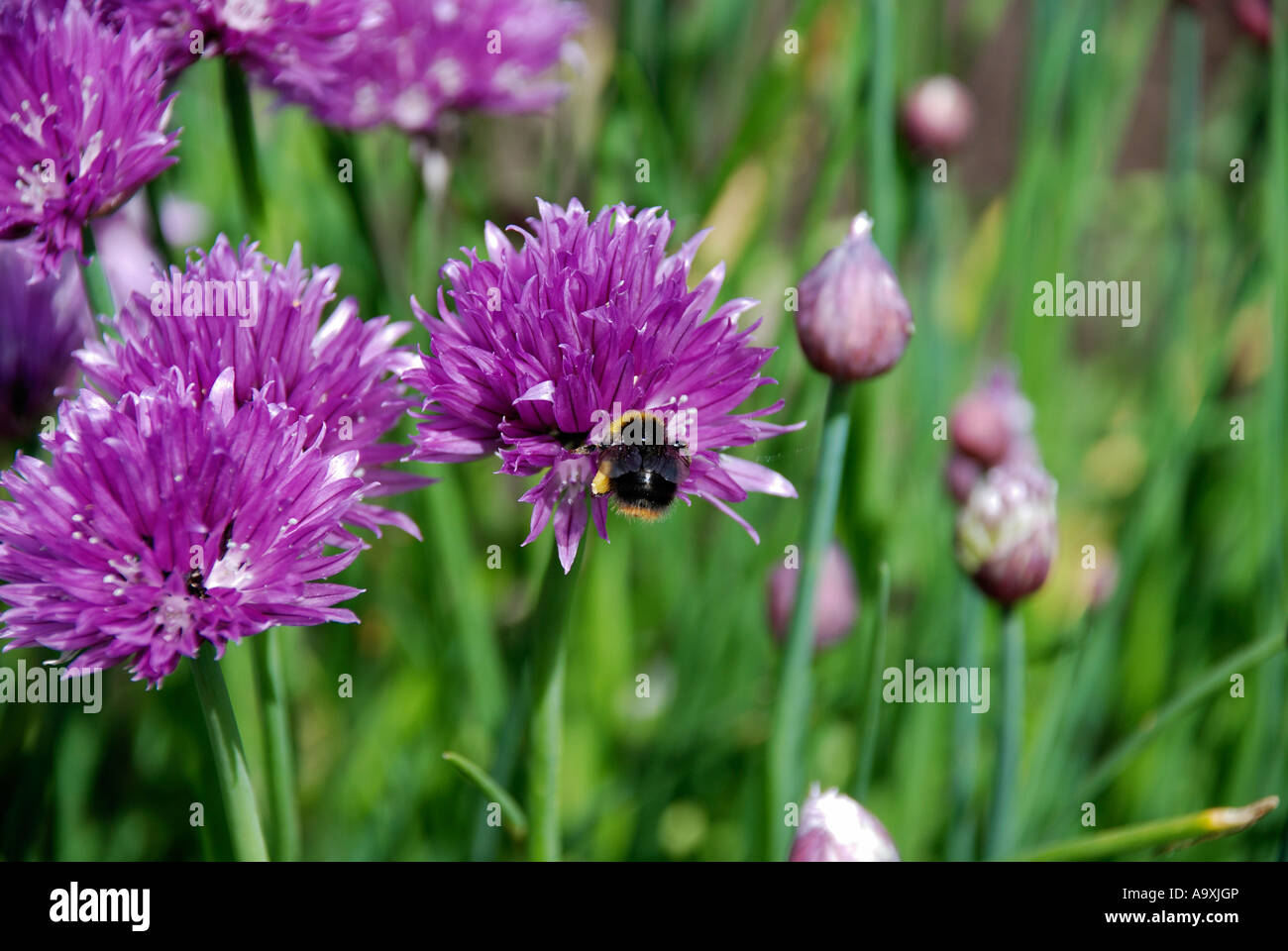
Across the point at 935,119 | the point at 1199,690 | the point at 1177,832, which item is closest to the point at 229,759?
the point at 1177,832

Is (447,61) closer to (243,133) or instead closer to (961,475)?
(243,133)

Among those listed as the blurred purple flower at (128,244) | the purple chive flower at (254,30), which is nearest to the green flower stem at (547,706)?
the purple chive flower at (254,30)

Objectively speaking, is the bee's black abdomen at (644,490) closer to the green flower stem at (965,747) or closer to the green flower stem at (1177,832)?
the green flower stem at (1177,832)

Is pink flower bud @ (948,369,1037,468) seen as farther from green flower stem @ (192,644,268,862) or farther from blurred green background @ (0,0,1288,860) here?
green flower stem @ (192,644,268,862)
